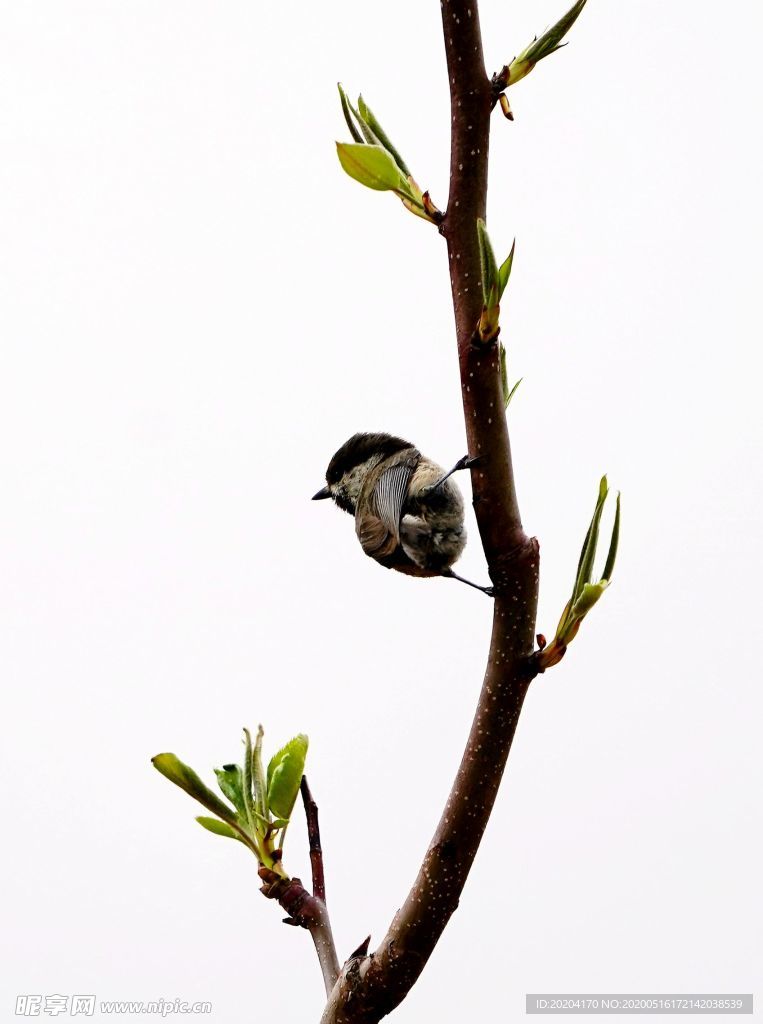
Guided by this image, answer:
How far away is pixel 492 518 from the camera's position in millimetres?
514

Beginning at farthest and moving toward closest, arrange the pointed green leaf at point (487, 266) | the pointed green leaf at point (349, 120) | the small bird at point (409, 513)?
1. the small bird at point (409, 513)
2. the pointed green leaf at point (349, 120)
3. the pointed green leaf at point (487, 266)


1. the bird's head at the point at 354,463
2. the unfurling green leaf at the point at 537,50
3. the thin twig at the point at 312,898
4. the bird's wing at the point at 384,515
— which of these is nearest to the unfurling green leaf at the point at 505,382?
the unfurling green leaf at the point at 537,50

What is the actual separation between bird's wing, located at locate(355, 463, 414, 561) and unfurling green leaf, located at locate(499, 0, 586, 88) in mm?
567

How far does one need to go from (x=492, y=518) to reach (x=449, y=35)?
230 mm

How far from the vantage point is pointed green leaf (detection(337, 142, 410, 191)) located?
508 mm

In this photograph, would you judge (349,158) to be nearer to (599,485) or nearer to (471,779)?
(599,485)

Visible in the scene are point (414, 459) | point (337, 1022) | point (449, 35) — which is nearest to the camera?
point (449, 35)

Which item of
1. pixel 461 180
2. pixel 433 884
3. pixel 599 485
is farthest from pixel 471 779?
pixel 461 180

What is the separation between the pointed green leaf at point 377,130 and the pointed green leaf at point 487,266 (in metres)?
0.10

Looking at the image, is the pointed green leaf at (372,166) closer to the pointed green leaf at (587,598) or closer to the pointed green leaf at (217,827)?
the pointed green leaf at (587,598)

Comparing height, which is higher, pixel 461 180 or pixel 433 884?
pixel 461 180

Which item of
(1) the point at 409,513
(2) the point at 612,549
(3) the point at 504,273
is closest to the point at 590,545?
(2) the point at 612,549

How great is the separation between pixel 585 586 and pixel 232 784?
285 mm

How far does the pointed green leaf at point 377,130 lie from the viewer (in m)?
0.56
